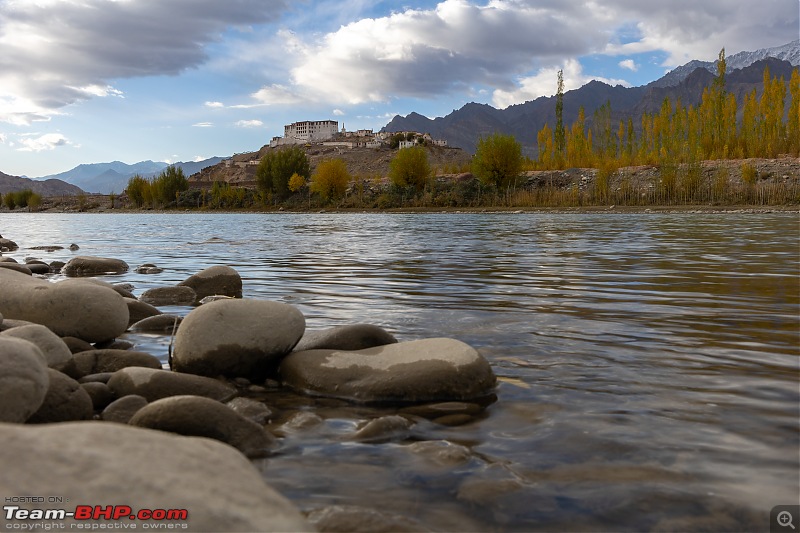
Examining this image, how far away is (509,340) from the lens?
6035 millimetres

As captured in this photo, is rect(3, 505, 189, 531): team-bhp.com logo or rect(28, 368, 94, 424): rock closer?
rect(3, 505, 189, 531): team-bhp.com logo

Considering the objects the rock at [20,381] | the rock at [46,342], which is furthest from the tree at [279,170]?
the rock at [20,381]

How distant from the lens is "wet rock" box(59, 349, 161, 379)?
4.88 m

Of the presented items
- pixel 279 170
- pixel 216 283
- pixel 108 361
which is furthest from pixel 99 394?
pixel 279 170

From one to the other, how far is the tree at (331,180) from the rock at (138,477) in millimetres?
79149

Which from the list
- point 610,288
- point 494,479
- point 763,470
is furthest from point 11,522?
point 610,288

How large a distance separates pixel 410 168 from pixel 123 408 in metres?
68.6

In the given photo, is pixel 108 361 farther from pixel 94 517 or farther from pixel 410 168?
pixel 410 168

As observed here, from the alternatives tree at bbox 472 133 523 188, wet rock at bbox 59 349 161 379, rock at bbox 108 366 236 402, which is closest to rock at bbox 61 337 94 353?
wet rock at bbox 59 349 161 379

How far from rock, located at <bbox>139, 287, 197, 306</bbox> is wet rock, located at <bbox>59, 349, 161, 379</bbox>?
12.5 feet

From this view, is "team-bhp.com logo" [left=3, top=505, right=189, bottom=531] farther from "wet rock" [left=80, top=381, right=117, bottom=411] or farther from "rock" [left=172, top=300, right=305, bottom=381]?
"rock" [left=172, top=300, right=305, bottom=381]

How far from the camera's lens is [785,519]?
104 inches

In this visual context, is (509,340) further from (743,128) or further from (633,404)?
(743,128)

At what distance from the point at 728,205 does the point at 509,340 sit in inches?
1883
